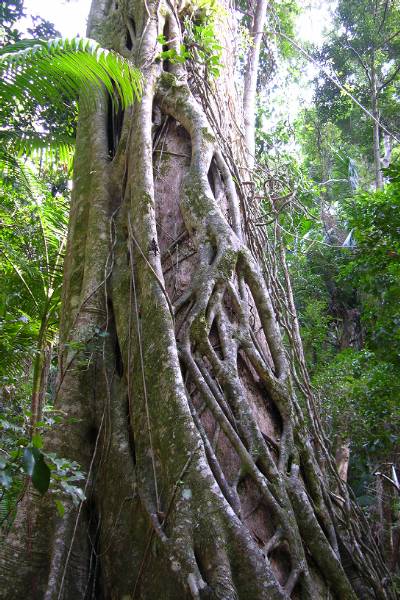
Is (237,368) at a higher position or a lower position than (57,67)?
→ lower

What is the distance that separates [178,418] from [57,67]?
2.23 metres

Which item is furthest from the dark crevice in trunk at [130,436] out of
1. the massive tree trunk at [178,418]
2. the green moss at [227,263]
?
the green moss at [227,263]

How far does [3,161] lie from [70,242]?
185 centimetres

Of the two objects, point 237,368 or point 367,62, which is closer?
point 237,368

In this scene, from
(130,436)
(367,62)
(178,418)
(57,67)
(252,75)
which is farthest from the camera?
(367,62)

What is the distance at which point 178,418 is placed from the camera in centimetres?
216

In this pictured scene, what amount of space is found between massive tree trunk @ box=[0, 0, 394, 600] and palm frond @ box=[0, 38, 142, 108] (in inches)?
13.7

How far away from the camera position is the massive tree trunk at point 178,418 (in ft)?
6.33

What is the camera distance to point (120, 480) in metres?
2.27

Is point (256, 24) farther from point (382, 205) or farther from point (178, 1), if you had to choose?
point (382, 205)

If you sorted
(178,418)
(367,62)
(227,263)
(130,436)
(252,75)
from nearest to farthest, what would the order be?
(178,418) < (130,436) < (227,263) < (252,75) < (367,62)

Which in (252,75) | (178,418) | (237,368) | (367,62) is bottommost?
(178,418)

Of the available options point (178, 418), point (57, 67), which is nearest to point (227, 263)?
point (178, 418)

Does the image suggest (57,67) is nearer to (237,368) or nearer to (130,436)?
(237,368)
